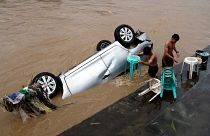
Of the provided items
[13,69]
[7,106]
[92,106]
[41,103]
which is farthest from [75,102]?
[13,69]

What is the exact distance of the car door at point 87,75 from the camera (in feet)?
24.7

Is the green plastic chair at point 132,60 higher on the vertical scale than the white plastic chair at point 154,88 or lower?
higher

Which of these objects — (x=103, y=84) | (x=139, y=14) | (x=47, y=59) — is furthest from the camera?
(x=139, y=14)

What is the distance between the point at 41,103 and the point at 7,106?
2.55 feet

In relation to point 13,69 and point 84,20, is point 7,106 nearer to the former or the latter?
point 13,69

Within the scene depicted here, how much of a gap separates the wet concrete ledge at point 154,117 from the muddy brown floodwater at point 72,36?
1.80 ft

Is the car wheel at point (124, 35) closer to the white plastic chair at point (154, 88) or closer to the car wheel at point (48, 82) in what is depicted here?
the white plastic chair at point (154, 88)

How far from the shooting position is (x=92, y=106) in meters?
7.23

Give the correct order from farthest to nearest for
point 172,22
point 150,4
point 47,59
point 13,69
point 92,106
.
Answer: point 150,4
point 172,22
point 47,59
point 13,69
point 92,106

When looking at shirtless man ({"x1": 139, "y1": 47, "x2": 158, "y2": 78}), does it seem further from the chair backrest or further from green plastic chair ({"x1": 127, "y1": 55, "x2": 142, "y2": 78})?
the chair backrest

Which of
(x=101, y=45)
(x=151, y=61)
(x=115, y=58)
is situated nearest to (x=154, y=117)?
(x=151, y=61)

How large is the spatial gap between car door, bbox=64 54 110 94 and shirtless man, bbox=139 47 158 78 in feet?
3.83

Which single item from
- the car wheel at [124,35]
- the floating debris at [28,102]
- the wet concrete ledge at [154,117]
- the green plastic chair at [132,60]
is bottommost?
the wet concrete ledge at [154,117]

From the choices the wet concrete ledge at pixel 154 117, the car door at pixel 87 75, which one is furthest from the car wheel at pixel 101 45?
the wet concrete ledge at pixel 154 117
